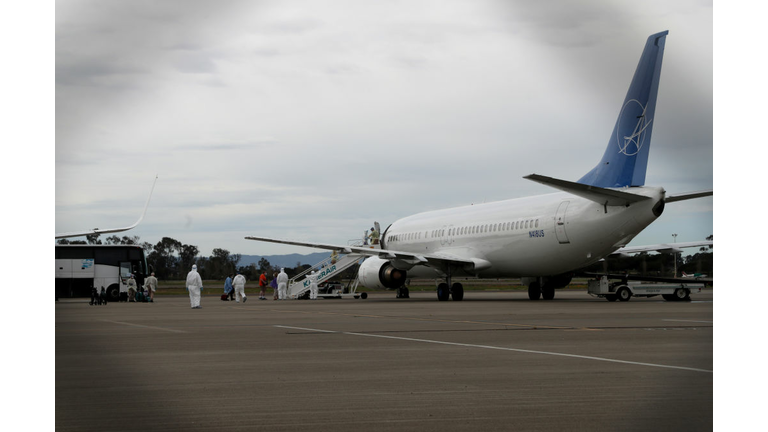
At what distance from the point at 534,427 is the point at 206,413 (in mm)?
2754

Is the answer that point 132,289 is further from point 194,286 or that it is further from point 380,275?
point 380,275

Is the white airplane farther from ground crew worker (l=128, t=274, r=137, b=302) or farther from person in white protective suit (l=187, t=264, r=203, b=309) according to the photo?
ground crew worker (l=128, t=274, r=137, b=302)

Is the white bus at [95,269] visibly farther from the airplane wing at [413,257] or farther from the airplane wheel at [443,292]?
the airplane wheel at [443,292]

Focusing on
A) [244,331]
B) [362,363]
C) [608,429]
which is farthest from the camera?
[244,331]

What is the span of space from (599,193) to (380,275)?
1551 cm

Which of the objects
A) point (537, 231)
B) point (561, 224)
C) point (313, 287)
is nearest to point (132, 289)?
point (313, 287)

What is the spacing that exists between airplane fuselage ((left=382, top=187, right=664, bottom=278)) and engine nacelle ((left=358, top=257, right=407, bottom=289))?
80 centimetres

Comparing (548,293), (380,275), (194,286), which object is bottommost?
(548,293)

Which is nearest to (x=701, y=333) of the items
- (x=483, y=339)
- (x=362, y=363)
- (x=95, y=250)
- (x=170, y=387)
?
(x=483, y=339)

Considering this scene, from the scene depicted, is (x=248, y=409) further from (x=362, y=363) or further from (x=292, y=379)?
(x=362, y=363)

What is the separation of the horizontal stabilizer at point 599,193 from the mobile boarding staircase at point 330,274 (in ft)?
67.8

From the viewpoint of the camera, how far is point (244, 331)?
1689 cm

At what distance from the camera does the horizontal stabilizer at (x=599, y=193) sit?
2377cm

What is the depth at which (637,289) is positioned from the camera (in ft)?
108
